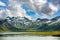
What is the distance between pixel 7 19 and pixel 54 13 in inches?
23.1

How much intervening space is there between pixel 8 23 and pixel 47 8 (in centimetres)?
52

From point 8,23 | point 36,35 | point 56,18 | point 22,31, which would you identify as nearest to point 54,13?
point 56,18

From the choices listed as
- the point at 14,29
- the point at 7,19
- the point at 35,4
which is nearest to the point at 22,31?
the point at 14,29

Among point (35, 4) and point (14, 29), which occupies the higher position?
point (35, 4)

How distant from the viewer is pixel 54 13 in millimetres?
1691

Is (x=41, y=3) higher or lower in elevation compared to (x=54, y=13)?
higher

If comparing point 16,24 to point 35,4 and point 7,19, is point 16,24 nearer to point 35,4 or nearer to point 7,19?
point 7,19

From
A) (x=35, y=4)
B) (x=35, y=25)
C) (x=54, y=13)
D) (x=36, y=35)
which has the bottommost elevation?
(x=36, y=35)

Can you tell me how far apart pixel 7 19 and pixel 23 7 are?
250 millimetres

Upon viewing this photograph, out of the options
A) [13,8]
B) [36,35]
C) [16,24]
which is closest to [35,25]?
[36,35]

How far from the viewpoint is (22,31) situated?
1699 millimetres

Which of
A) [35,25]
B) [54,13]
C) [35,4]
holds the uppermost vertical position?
[35,4]

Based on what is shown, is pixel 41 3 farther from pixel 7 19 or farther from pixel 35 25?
pixel 7 19

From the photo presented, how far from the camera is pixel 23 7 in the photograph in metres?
1.70
